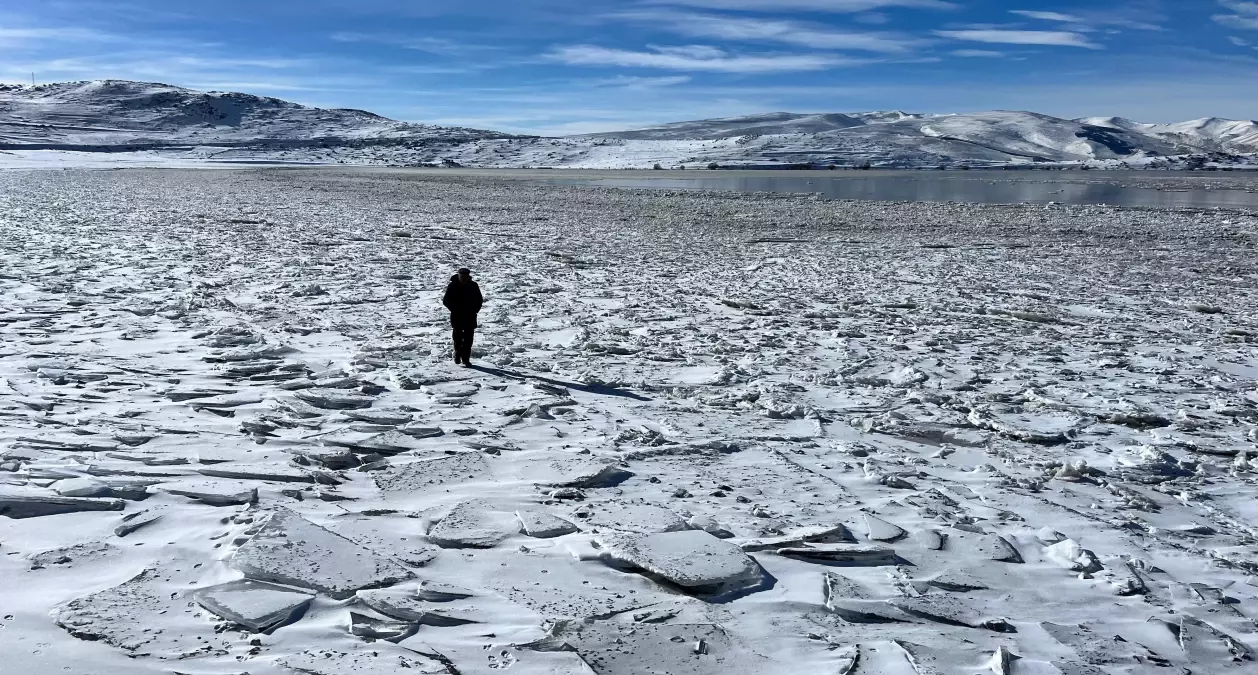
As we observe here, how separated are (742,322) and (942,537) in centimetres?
577

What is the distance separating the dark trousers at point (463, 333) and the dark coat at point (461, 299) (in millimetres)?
57

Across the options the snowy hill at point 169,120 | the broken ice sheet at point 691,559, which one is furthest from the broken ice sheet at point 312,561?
the snowy hill at point 169,120

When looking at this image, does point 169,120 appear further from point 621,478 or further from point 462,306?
point 621,478

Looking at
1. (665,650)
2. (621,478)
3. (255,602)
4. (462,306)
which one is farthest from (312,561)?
(462,306)

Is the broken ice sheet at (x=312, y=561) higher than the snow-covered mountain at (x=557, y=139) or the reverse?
the reverse

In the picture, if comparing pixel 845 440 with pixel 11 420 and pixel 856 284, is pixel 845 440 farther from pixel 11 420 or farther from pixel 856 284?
pixel 856 284

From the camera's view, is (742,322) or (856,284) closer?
(742,322)

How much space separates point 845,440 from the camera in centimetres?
641

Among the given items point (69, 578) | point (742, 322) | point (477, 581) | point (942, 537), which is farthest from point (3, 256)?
point (942, 537)

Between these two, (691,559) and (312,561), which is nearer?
(312,561)

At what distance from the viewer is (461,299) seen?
309 inches

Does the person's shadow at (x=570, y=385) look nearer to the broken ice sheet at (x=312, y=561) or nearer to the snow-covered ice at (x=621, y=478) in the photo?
the snow-covered ice at (x=621, y=478)

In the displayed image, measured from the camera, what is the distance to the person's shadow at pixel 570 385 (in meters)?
7.45

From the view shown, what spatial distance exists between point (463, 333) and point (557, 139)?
395ft
